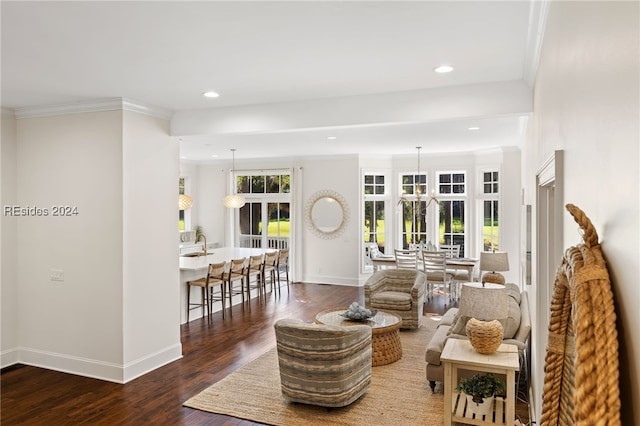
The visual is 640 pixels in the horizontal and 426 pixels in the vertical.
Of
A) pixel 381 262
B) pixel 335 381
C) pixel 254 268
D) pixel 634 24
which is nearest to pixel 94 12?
pixel 634 24

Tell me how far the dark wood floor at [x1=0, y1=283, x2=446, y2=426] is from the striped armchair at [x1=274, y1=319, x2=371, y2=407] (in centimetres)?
51

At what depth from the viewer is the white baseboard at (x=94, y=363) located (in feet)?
14.9

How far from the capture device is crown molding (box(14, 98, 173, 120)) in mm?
4488

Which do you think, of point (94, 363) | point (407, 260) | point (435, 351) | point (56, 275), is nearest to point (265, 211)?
point (407, 260)

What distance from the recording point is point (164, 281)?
198 inches

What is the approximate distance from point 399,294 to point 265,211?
4.94 m

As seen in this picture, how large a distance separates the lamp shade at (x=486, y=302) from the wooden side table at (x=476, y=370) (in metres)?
0.27

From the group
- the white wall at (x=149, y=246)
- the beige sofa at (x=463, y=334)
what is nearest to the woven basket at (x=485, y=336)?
the beige sofa at (x=463, y=334)

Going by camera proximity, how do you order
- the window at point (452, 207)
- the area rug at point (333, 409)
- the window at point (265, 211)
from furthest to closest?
the window at point (265, 211) → the window at point (452, 207) → the area rug at point (333, 409)

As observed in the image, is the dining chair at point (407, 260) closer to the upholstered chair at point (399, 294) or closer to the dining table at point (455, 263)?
the dining table at point (455, 263)

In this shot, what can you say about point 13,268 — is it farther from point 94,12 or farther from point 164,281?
point 94,12

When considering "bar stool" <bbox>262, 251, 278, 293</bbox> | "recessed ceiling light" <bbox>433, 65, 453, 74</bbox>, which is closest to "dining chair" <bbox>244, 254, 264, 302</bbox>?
"bar stool" <bbox>262, 251, 278, 293</bbox>

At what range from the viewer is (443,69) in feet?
11.4

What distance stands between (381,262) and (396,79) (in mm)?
5524
